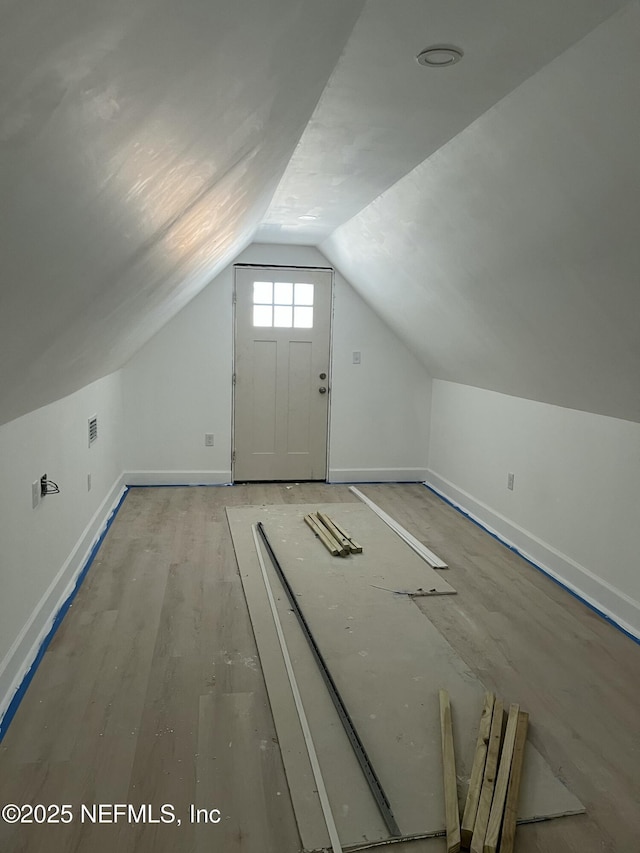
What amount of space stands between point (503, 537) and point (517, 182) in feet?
9.20

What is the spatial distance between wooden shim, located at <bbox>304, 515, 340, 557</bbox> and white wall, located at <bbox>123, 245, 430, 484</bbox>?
4.63ft

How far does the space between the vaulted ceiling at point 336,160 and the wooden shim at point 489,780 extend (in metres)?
1.56

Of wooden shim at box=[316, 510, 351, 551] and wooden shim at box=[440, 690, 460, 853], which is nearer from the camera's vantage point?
wooden shim at box=[440, 690, 460, 853]

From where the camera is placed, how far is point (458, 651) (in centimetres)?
299

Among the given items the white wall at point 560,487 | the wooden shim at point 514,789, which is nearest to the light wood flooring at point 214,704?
the wooden shim at point 514,789

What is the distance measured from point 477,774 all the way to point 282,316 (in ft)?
14.6

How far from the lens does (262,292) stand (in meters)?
5.87

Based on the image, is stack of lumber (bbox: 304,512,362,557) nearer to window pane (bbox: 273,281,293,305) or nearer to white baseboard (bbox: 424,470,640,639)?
white baseboard (bbox: 424,470,640,639)

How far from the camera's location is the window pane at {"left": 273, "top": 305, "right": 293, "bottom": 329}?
593 cm

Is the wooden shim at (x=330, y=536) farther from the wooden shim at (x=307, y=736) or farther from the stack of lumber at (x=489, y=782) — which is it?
the stack of lumber at (x=489, y=782)

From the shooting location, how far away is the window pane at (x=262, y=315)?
19.3ft

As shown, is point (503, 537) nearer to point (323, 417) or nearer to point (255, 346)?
point (323, 417)

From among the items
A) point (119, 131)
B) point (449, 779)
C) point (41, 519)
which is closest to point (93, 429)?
point (41, 519)

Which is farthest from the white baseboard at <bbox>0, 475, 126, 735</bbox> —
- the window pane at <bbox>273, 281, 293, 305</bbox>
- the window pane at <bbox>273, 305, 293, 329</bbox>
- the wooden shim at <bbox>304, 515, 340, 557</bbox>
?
the window pane at <bbox>273, 281, 293, 305</bbox>
